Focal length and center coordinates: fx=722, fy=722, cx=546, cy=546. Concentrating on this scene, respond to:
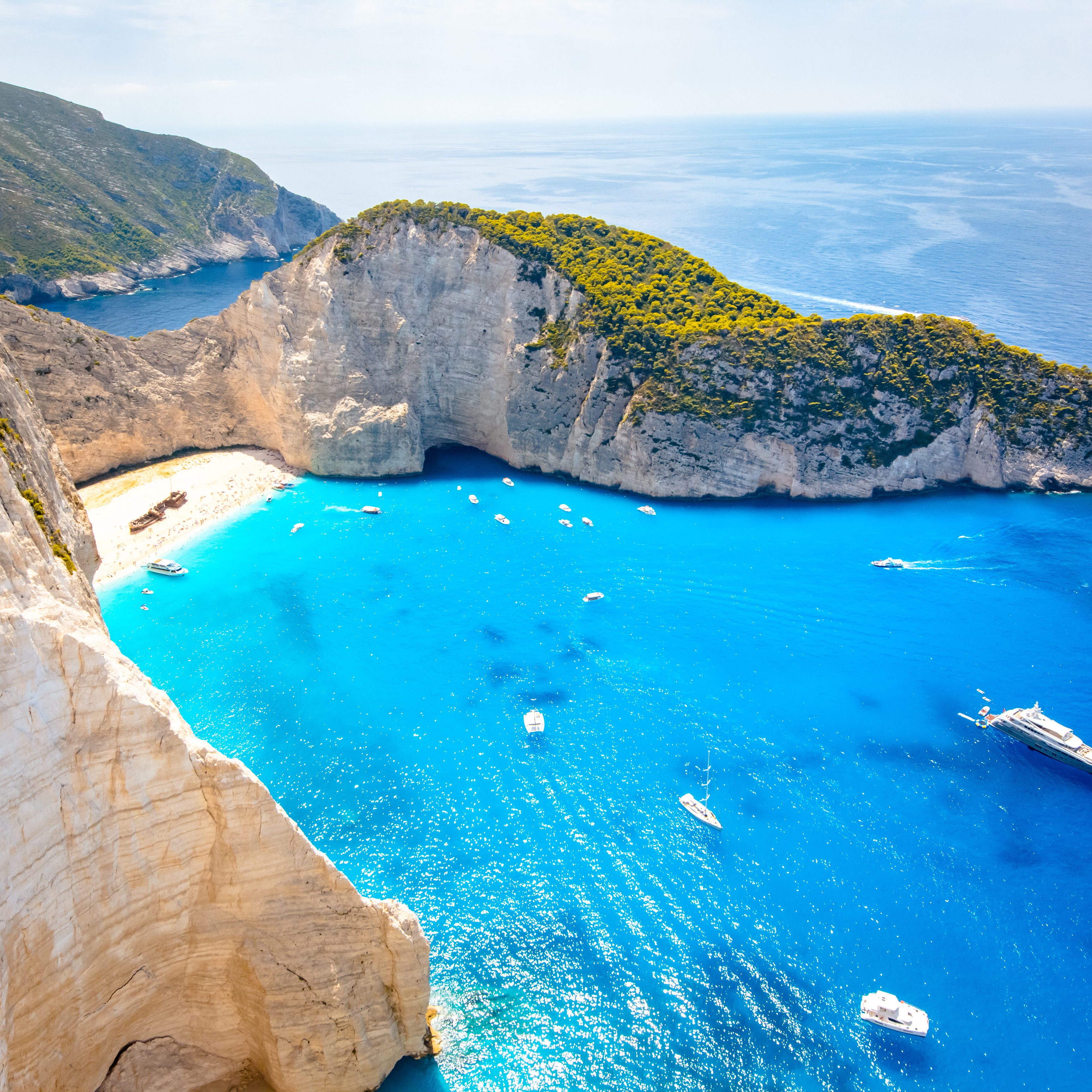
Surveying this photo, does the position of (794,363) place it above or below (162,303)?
below

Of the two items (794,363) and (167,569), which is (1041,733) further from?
(167,569)

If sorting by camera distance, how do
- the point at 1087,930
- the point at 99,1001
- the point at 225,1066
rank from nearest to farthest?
the point at 99,1001 → the point at 225,1066 → the point at 1087,930

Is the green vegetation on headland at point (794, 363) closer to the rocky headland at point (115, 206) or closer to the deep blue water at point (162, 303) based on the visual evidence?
the deep blue water at point (162, 303)

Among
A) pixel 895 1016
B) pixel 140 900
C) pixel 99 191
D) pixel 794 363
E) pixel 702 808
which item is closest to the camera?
pixel 140 900

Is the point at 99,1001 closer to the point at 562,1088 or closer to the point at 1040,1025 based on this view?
the point at 562,1088

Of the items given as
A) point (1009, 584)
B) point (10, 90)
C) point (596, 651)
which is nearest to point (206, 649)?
point (596, 651)

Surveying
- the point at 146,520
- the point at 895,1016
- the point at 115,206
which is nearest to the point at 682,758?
the point at 895,1016
